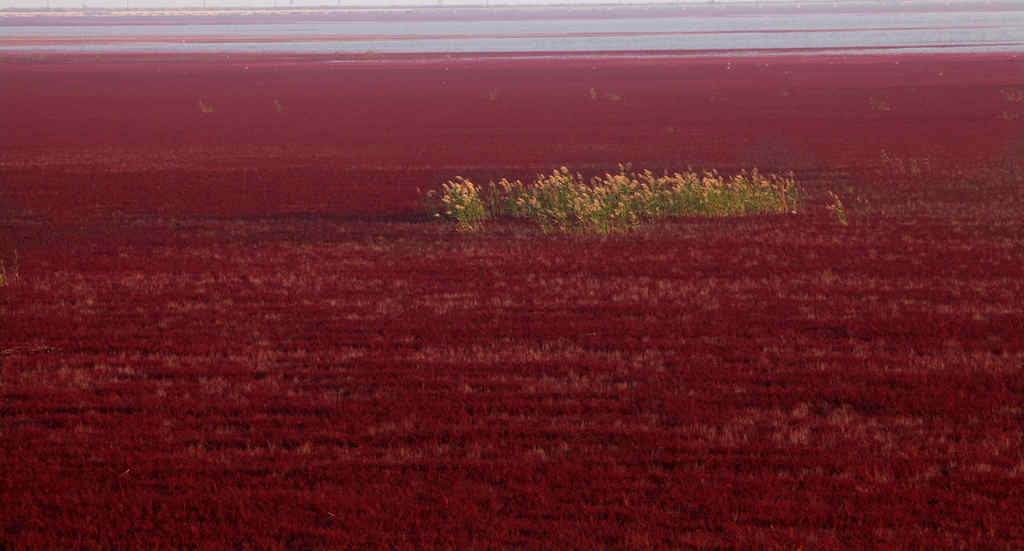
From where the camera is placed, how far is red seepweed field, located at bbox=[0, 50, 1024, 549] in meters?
7.96

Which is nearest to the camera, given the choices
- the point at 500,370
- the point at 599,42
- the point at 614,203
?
the point at 500,370

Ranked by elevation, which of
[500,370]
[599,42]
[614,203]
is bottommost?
[599,42]

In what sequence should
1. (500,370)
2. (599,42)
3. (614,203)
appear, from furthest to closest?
1. (599,42)
2. (614,203)
3. (500,370)

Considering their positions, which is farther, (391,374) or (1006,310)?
(1006,310)

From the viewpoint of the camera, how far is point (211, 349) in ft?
41.5

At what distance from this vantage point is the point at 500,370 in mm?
11562

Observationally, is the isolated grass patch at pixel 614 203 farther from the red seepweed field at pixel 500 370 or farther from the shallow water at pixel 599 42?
the shallow water at pixel 599 42

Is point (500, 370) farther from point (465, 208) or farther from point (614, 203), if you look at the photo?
point (614, 203)

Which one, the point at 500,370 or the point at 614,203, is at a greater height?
the point at 500,370

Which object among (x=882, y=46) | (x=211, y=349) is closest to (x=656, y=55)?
(x=882, y=46)

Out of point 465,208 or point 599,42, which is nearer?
point 465,208

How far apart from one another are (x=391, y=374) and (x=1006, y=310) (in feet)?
23.3

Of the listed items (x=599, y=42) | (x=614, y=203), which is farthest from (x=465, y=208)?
(x=599, y=42)

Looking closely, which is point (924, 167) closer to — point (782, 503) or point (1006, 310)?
point (1006, 310)
